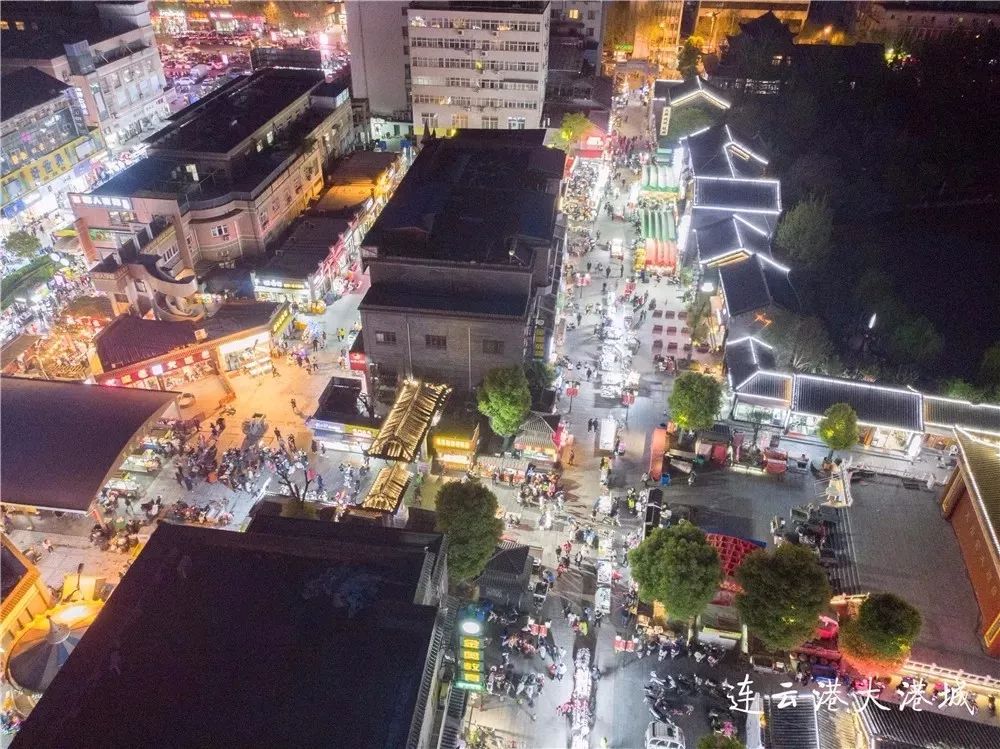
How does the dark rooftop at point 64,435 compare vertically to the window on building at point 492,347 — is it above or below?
below

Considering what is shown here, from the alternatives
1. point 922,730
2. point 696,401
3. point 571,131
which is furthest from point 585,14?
point 922,730

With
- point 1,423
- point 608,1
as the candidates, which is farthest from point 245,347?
point 608,1

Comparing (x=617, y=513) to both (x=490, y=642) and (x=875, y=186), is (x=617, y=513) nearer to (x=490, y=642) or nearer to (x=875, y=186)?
(x=490, y=642)

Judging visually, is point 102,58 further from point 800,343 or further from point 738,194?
point 800,343

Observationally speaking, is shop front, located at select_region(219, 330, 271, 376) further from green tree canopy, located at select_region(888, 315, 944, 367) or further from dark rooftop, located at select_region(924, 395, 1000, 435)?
green tree canopy, located at select_region(888, 315, 944, 367)

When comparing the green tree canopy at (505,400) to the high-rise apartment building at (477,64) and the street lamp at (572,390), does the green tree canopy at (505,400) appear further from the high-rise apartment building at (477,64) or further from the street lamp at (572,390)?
the high-rise apartment building at (477,64)

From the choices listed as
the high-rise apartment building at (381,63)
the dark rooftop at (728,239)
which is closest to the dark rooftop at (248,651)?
the dark rooftop at (728,239)
